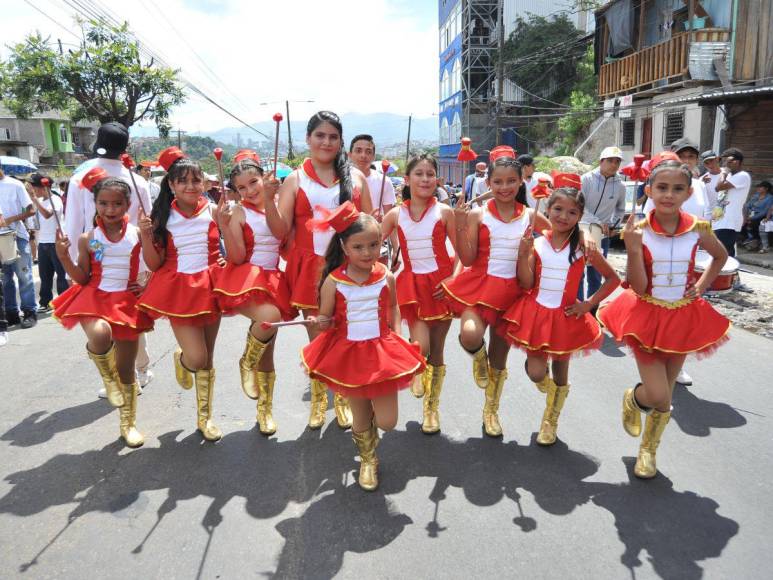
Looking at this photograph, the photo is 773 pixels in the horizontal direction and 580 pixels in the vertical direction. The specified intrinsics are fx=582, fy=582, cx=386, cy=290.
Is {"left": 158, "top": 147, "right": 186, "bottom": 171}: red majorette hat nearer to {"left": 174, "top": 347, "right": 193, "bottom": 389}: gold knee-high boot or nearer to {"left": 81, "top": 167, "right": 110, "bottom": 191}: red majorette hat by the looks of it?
{"left": 81, "top": 167, "right": 110, "bottom": 191}: red majorette hat

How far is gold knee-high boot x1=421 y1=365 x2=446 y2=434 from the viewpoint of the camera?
428 cm

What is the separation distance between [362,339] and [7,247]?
→ 20.6 ft

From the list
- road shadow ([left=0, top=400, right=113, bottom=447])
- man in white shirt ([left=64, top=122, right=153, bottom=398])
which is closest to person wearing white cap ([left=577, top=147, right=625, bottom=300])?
man in white shirt ([left=64, top=122, right=153, bottom=398])

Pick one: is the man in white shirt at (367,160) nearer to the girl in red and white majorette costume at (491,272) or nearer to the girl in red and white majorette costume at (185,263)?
the girl in red and white majorette costume at (491,272)

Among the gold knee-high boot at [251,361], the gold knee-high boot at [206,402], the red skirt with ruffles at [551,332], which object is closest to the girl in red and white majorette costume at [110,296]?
the gold knee-high boot at [206,402]

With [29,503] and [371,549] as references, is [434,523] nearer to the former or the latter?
[371,549]

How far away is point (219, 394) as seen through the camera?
203 inches

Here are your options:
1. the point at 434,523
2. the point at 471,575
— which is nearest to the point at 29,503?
the point at 434,523

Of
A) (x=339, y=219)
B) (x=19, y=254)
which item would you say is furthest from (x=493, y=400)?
(x=19, y=254)

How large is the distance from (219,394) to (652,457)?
3.50m

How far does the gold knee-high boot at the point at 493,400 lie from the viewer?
13.8ft

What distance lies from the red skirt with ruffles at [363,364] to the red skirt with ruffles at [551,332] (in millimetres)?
744

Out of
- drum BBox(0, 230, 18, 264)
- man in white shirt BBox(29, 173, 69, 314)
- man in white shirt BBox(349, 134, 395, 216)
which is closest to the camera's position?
man in white shirt BBox(349, 134, 395, 216)

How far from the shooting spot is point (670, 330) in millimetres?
3512
